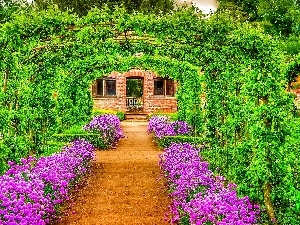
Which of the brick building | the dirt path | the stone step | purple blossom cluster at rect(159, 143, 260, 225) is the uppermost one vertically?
the brick building

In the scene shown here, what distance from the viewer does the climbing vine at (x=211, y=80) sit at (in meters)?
7.88

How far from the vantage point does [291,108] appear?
8.15 m

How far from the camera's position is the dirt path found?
359 inches

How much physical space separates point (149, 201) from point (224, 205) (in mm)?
3414

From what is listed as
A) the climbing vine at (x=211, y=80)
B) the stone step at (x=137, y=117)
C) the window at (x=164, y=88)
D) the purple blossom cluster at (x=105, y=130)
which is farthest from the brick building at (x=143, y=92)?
the climbing vine at (x=211, y=80)

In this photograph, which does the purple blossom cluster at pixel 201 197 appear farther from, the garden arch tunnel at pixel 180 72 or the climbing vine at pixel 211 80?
the garden arch tunnel at pixel 180 72

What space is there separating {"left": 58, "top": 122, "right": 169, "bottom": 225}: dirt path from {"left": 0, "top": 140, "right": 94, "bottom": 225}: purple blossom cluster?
1.52 ft

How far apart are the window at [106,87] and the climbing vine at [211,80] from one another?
58.1 feet

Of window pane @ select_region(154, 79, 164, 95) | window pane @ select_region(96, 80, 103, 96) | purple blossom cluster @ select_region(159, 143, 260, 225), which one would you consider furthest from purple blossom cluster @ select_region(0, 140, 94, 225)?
window pane @ select_region(96, 80, 103, 96)

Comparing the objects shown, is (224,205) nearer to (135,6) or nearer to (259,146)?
(259,146)

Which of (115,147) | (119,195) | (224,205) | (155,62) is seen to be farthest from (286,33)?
(224,205)

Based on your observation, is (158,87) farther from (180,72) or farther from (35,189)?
(35,189)

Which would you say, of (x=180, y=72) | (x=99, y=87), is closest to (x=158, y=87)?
(x=99, y=87)

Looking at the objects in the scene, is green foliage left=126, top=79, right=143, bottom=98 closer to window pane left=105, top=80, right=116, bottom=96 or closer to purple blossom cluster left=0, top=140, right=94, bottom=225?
window pane left=105, top=80, right=116, bottom=96
